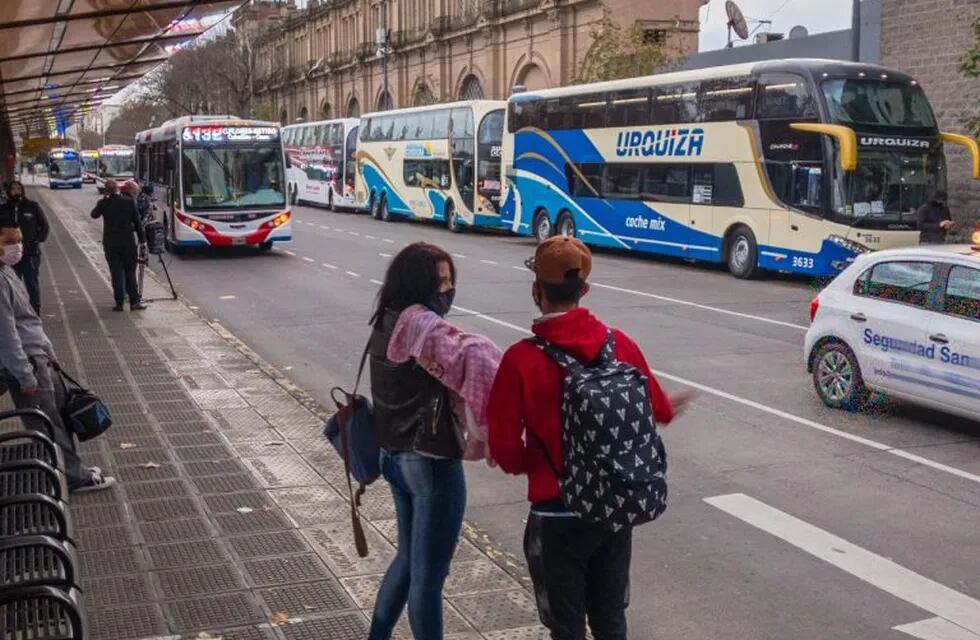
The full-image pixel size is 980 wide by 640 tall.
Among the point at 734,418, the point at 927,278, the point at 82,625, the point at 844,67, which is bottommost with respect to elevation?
the point at 734,418

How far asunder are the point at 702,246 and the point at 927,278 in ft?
44.9

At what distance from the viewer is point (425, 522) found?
4246 millimetres

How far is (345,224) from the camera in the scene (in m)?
38.3

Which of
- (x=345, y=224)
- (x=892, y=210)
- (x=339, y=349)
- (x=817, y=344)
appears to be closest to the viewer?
(x=817, y=344)

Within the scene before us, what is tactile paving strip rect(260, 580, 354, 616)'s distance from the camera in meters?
5.36

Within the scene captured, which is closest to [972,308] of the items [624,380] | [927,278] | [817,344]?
[927,278]

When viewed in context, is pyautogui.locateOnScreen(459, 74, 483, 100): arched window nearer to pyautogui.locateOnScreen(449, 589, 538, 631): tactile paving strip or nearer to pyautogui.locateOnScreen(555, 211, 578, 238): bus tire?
pyautogui.locateOnScreen(555, 211, 578, 238): bus tire

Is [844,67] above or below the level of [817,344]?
above

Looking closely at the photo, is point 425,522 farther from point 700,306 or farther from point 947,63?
point 947,63

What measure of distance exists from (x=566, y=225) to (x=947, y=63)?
32.1ft

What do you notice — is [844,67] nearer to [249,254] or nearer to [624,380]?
[249,254]

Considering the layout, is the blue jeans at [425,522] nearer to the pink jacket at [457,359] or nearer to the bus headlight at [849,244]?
the pink jacket at [457,359]

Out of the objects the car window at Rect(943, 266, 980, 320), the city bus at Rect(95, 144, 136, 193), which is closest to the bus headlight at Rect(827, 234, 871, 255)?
the car window at Rect(943, 266, 980, 320)

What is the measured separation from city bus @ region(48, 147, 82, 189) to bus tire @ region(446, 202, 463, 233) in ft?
169
